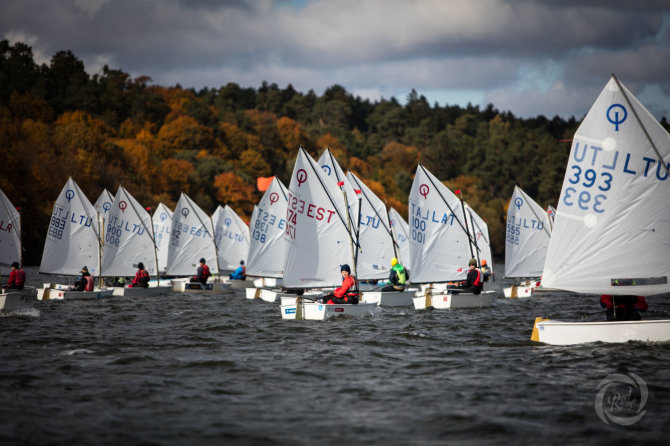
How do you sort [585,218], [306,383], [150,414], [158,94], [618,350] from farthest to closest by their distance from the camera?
[158,94] → [585,218] → [618,350] → [306,383] → [150,414]

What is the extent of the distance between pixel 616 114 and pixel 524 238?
28721mm

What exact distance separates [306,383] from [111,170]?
83.7 metres

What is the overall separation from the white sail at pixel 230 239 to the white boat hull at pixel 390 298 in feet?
85.9

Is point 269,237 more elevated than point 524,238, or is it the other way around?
point 524,238

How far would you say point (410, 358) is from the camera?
19109 mm

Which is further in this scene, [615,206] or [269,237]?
[269,237]

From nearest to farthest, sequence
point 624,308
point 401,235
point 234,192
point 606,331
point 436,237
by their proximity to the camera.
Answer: point 606,331, point 624,308, point 436,237, point 401,235, point 234,192

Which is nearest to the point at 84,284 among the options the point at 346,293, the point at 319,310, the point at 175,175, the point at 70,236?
the point at 70,236

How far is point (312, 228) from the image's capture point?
97.4 ft

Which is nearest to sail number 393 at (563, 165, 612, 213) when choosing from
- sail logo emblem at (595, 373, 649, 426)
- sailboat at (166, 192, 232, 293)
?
sail logo emblem at (595, 373, 649, 426)

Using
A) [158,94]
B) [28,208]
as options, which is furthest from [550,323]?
[158,94]

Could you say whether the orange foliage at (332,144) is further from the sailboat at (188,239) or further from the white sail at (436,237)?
the white sail at (436,237)

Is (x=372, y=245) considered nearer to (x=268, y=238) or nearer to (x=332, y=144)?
(x=268, y=238)

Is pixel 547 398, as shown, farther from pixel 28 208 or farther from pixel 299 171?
pixel 28 208
